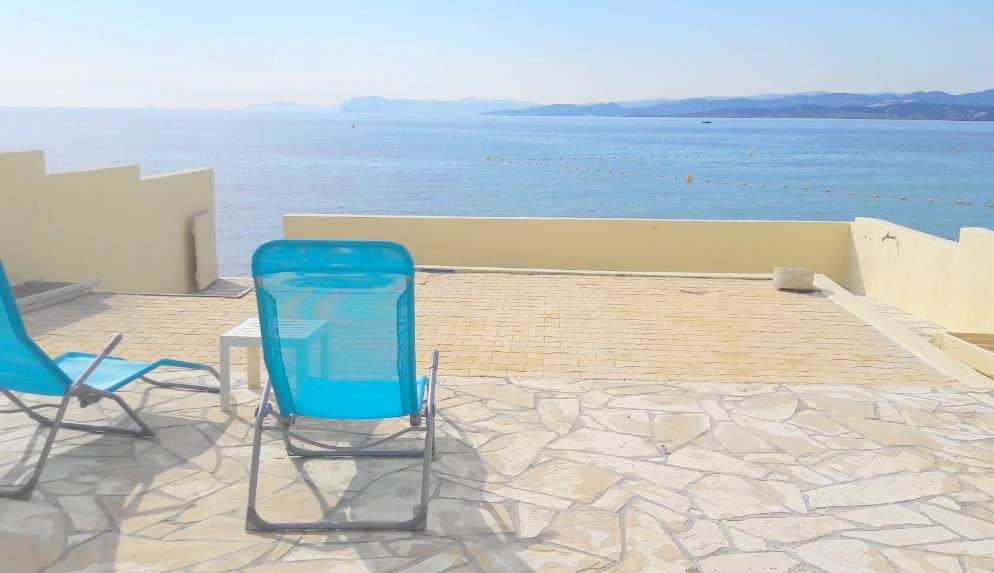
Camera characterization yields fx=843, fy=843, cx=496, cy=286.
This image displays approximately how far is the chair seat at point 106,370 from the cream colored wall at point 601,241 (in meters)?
7.27

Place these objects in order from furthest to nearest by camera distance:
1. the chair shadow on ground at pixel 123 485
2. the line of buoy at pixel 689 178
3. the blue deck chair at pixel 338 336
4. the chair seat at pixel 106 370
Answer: the line of buoy at pixel 689 178
the chair seat at pixel 106 370
the blue deck chair at pixel 338 336
the chair shadow on ground at pixel 123 485

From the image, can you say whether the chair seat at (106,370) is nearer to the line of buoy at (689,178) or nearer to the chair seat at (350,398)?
the chair seat at (350,398)

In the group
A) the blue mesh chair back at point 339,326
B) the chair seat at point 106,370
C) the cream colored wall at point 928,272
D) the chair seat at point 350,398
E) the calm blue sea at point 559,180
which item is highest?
the blue mesh chair back at point 339,326

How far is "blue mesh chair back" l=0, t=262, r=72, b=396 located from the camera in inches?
130

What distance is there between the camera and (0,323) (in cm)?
328

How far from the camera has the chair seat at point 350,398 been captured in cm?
330

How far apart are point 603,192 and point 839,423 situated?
47.6m

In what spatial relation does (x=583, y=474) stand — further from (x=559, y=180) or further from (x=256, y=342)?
(x=559, y=180)

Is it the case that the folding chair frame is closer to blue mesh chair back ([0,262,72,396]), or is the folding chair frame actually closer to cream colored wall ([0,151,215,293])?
blue mesh chair back ([0,262,72,396])

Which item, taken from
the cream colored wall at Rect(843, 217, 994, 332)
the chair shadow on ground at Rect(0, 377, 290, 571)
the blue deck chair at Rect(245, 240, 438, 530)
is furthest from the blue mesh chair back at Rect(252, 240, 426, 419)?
the cream colored wall at Rect(843, 217, 994, 332)

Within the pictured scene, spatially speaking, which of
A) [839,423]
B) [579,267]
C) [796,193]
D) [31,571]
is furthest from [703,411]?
[796,193]

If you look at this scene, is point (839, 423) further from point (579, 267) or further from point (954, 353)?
point (579, 267)

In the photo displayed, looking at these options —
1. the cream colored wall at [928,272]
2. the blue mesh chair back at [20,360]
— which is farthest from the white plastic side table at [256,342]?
the cream colored wall at [928,272]

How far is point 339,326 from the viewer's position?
3.21 metres
